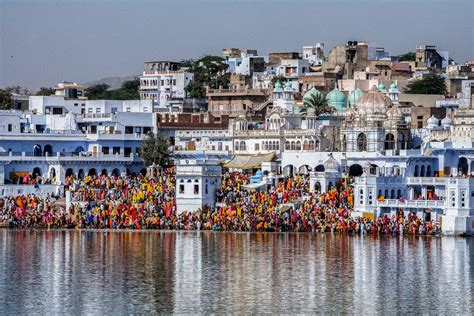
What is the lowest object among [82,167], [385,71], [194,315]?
[194,315]

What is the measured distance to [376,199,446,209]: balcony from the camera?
6406cm

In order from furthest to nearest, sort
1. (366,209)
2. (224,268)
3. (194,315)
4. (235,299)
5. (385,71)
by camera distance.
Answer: (385,71) < (366,209) < (224,268) < (235,299) < (194,315)

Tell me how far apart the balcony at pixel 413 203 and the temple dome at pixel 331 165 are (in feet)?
14.8

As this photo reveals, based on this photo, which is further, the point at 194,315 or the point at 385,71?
the point at 385,71

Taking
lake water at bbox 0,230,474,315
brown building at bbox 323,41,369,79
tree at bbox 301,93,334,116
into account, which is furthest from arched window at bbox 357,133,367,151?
brown building at bbox 323,41,369,79

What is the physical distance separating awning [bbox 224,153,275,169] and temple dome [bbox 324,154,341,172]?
558cm

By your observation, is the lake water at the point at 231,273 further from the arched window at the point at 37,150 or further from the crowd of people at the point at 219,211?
the arched window at the point at 37,150

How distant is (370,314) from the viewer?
43.6m

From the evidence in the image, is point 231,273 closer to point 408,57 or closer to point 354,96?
point 354,96

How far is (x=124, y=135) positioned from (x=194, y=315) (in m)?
37.6

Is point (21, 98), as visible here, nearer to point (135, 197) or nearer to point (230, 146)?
point (230, 146)

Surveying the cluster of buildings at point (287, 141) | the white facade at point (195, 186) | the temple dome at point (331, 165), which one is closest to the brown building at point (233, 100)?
the cluster of buildings at point (287, 141)

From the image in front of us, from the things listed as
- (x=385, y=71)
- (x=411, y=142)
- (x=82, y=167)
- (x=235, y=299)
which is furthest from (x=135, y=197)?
(x=385, y=71)

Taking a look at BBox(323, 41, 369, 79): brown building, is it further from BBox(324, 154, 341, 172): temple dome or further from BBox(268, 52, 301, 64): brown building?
BBox(324, 154, 341, 172): temple dome
